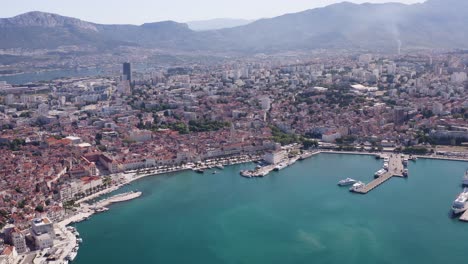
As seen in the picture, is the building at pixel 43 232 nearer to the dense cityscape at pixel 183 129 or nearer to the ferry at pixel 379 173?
the dense cityscape at pixel 183 129

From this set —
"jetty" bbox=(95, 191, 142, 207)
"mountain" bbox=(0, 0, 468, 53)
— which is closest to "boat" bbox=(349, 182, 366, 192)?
"jetty" bbox=(95, 191, 142, 207)

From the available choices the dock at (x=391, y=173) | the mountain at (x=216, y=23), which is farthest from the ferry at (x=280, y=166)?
the mountain at (x=216, y=23)

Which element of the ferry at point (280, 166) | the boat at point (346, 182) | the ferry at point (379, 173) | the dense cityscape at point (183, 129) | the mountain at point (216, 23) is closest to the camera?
the dense cityscape at point (183, 129)

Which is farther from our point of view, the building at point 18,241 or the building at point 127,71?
the building at point 127,71

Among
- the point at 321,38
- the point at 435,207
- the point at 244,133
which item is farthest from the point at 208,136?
the point at 321,38

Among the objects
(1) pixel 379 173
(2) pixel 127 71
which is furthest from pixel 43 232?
(2) pixel 127 71

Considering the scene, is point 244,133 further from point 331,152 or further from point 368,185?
point 368,185

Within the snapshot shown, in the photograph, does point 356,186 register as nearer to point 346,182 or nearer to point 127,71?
point 346,182
